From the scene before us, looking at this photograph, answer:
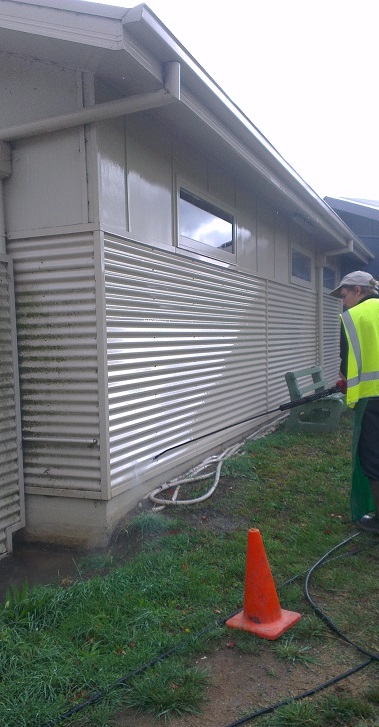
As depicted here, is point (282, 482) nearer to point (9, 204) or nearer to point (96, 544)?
point (96, 544)

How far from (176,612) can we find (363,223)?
15043 millimetres

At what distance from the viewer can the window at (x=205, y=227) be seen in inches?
242

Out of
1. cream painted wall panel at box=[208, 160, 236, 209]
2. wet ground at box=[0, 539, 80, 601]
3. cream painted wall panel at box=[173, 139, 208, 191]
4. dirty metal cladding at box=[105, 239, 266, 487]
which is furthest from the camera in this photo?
cream painted wall panel at box=[208, 160, 236, 209]

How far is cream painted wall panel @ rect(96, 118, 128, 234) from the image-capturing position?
177 inches

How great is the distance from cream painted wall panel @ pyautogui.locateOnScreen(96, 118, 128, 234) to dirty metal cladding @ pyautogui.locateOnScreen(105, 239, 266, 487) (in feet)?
0.63

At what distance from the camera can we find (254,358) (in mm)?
8539

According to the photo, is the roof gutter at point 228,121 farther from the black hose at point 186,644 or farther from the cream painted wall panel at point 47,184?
the black hose at point 186,644

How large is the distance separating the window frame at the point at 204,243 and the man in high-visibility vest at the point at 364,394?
2.13m

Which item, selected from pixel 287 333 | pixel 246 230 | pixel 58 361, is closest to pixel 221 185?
pixel 246 230

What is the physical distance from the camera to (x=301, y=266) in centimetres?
1159

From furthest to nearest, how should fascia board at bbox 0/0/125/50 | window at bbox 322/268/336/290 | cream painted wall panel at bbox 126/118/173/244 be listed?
window at bbox 322/268/336/290 → cream painted wall panel at bbox 126/118/173/244 → fascia board at bbox 0/0/125/50

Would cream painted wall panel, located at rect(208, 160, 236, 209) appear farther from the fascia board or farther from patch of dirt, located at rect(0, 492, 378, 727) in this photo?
patch of dirt, located at rect(0, 492, 378, 727)

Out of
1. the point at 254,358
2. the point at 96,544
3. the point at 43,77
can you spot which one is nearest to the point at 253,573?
the point at 96,544

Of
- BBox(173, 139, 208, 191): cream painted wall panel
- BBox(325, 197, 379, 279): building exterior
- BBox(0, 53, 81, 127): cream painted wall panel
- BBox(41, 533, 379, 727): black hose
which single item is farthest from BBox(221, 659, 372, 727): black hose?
BBox(325, 197, 379, 279): building exterior
